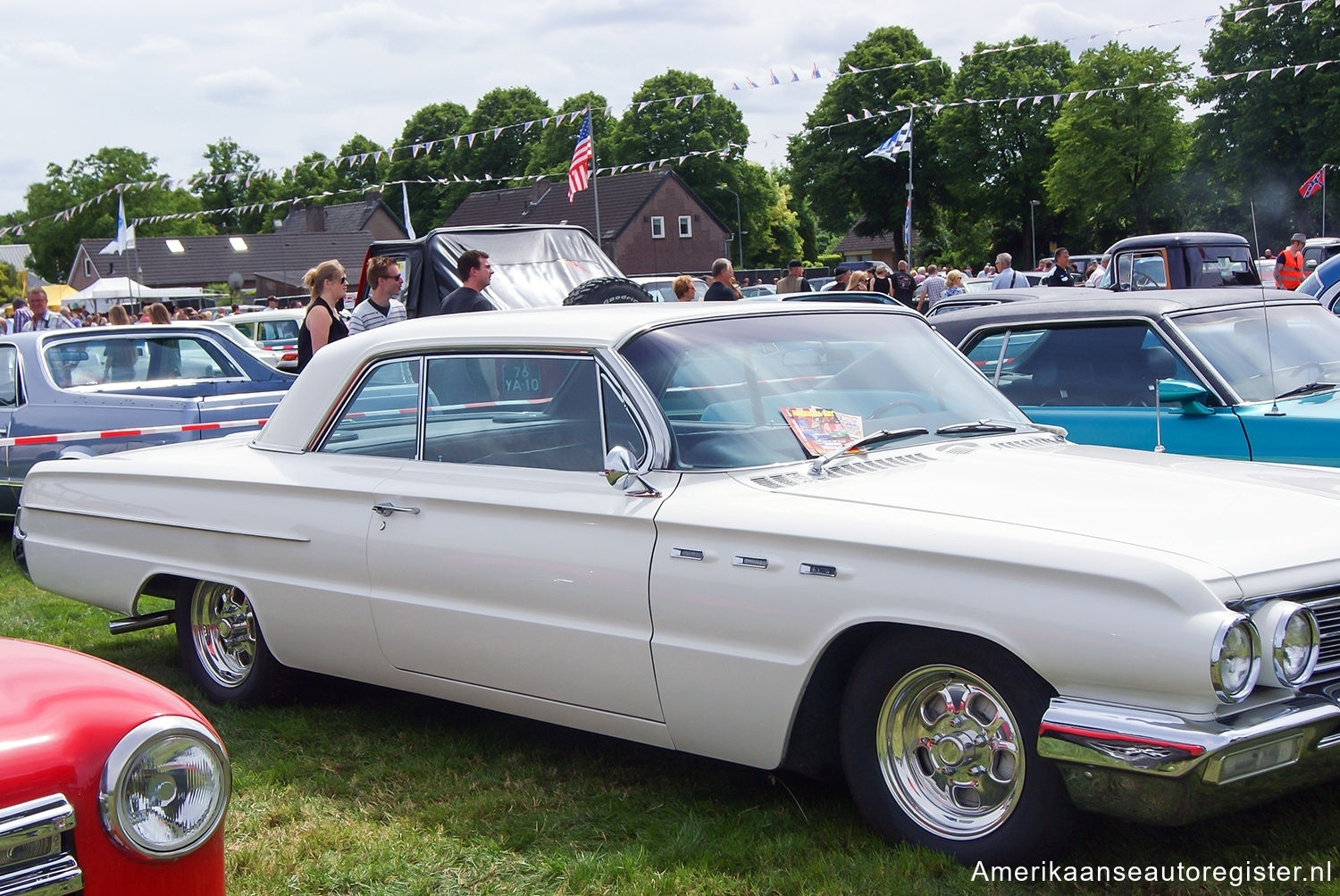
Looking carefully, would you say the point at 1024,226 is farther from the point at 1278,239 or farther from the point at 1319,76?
the point at 1319,76

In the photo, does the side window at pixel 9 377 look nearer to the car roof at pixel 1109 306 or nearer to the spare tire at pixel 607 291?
the spare tire at pixel 607 291

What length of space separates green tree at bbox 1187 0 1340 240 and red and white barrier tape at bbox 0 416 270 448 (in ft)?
146

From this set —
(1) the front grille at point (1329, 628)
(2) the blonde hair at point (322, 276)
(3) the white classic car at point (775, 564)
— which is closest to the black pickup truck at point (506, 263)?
(2) the blonde hair at point (322, 276)

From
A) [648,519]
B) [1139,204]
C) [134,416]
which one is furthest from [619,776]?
[1139,204]

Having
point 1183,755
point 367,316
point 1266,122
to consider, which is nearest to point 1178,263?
point 367,316

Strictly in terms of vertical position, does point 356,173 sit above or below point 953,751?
above

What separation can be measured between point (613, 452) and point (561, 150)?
6967cm

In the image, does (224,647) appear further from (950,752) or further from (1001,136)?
(1001,136)

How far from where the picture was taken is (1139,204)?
181 ft

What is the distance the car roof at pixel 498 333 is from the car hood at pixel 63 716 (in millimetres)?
1936

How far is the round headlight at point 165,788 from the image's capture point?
2129 millimetres

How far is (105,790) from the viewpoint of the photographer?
2111mm

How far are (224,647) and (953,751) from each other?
311 cm

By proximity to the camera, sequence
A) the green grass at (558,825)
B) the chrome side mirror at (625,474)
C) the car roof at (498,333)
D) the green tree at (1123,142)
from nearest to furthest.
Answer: the green grass at (558,825)
the chrome side mirror at (625,474)
the car roof at (498,333)
the green tree at (1123,142)
